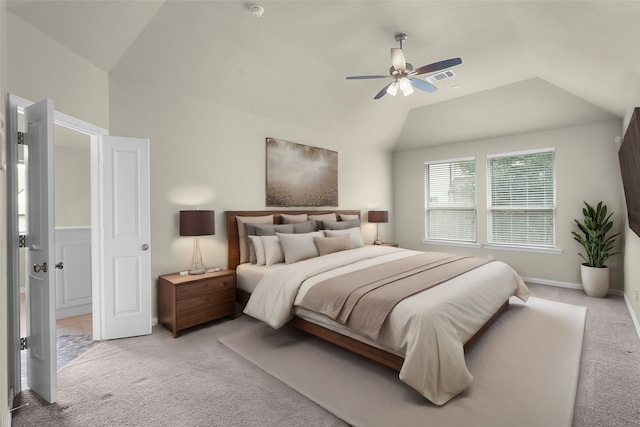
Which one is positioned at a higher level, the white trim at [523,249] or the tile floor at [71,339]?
the white trim at [523,249]

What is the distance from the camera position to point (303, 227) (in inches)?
179

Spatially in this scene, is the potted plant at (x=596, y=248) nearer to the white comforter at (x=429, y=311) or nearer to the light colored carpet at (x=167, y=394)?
the white comforter at (x=429, y=311)

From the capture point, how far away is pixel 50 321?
7.01 ft

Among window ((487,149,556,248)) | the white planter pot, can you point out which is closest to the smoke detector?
window ((487,149,556,248))

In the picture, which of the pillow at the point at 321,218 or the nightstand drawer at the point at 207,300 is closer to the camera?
the nightstand drawer at the point at 207,300

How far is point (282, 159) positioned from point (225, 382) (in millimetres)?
3202

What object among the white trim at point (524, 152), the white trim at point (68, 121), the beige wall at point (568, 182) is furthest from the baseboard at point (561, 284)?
the white trim at point (68, 121)

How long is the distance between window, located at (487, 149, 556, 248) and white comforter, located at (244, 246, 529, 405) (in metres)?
2.01

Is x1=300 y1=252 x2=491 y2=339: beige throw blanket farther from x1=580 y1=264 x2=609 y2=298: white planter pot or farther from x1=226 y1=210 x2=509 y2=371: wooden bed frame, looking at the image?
x1=580 y1=264 x2=609 y2=298: white planter pot

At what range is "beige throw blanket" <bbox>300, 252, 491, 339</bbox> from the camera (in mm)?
2379

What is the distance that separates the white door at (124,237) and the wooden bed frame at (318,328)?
3.31ft

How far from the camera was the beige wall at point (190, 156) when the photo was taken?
3385 mm

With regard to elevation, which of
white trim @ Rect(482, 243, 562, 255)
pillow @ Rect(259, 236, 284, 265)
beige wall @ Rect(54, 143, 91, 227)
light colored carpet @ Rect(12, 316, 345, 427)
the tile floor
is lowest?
light colored carpet @ Rect(12, 316, 345, 427)

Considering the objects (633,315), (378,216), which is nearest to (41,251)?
(378,216)
